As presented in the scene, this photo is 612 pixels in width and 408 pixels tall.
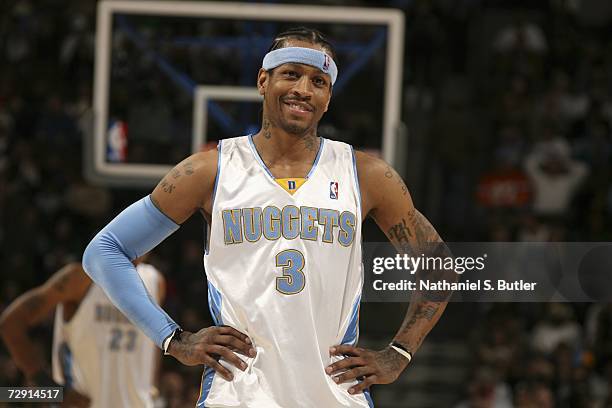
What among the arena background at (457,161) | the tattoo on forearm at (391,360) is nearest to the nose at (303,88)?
the tattoo on forearm at (391,360)

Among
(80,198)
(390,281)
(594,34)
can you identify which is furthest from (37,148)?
(390,281)

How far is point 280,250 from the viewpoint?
3461mm

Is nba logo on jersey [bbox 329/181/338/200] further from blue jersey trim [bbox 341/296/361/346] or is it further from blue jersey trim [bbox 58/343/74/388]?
blue jersey trim [bbox 58/343/74/388]

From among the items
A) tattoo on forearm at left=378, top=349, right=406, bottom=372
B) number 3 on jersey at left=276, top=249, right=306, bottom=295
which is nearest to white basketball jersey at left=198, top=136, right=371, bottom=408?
number 3 on jersey at left=276, top=249, right=306, bottom=295

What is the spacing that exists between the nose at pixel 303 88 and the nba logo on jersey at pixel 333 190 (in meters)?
0.30

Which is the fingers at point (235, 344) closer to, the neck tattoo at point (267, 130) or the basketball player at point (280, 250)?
the basketball player at point (280, 250)

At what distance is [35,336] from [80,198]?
2482 mm

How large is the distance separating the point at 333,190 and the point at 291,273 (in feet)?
1.09

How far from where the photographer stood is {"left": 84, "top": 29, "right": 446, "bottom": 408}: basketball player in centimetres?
340

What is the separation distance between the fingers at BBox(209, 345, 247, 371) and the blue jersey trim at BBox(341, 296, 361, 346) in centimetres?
35

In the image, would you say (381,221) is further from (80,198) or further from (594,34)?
(594,34)

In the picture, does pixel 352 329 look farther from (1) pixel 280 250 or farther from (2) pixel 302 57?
(2) pixel 302 57

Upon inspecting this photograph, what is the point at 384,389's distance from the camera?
10141mm

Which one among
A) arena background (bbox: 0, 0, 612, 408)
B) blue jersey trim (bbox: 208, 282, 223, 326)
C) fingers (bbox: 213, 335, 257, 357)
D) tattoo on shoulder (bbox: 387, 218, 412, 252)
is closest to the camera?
fingers (bbox: 213, 335, 257, 357)
